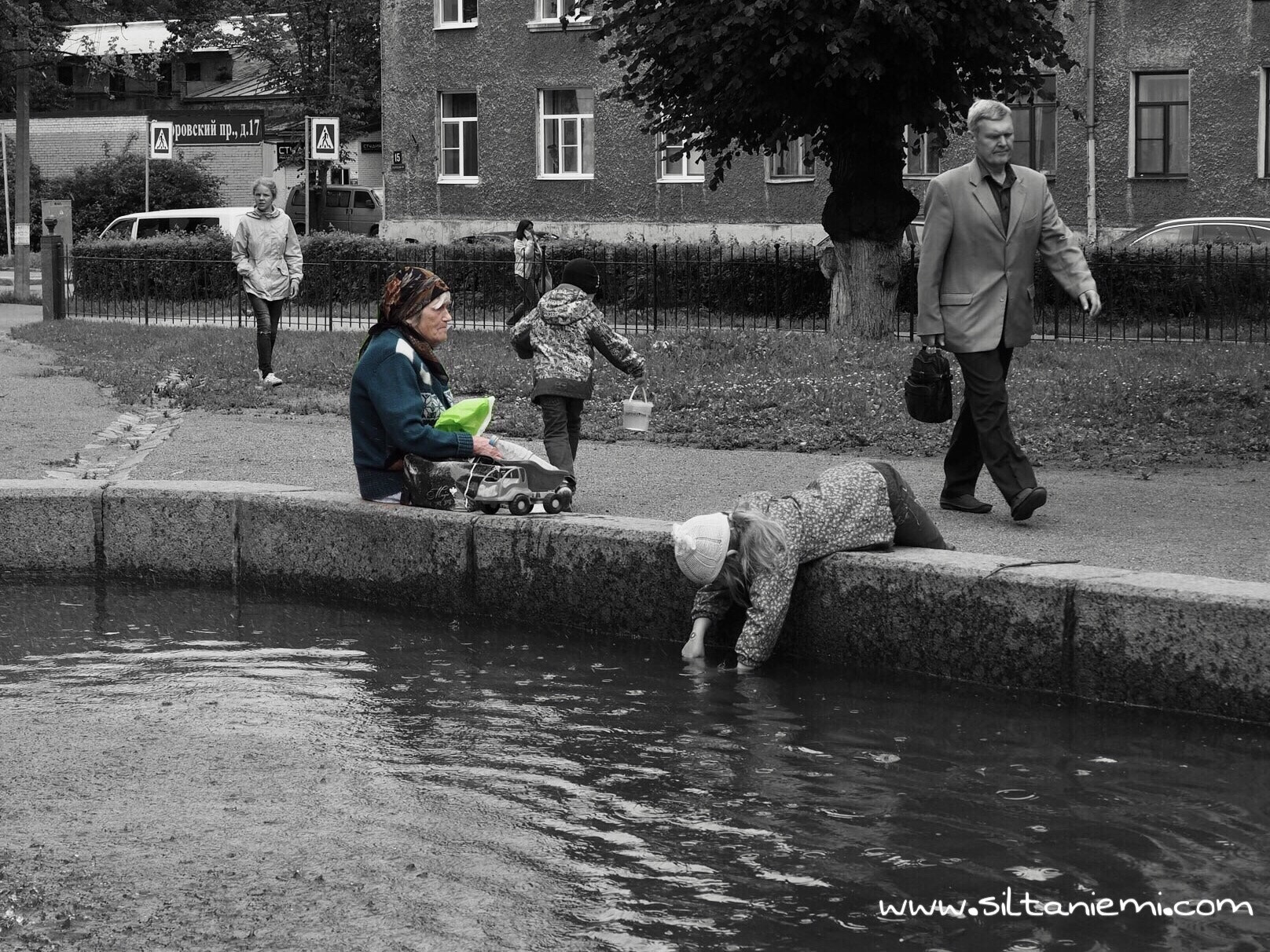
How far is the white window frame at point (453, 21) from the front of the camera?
37312 millimetres

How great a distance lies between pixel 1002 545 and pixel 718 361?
8.56 metres

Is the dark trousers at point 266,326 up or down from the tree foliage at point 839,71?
down

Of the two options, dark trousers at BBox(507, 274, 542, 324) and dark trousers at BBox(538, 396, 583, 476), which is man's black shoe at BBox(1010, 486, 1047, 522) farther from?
dark trousers at BBox(507, 274, 542, 324)

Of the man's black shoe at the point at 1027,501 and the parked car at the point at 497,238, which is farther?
the parked car at the point at 497,238

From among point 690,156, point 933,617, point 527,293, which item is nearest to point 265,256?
point 527,293

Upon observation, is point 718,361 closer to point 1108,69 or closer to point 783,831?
point 783,831

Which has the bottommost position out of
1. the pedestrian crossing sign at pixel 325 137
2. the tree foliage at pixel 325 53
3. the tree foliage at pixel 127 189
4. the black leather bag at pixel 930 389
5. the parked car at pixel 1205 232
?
the black leather bag at pixel 930 389

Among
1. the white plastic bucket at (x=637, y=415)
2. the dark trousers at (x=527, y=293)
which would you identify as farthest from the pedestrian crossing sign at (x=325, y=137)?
the white plastic bucket at (x=637, y=415)

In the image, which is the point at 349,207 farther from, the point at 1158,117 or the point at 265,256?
the point at 265,256

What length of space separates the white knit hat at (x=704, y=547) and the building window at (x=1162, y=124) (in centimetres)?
2723

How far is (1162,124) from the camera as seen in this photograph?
3125cm

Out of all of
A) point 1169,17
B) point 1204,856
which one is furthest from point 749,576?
point 1169,17

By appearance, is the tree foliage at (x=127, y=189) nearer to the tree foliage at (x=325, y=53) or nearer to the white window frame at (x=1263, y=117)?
the tree foliage at (x=325, y=53)

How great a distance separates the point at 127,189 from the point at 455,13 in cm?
1529
